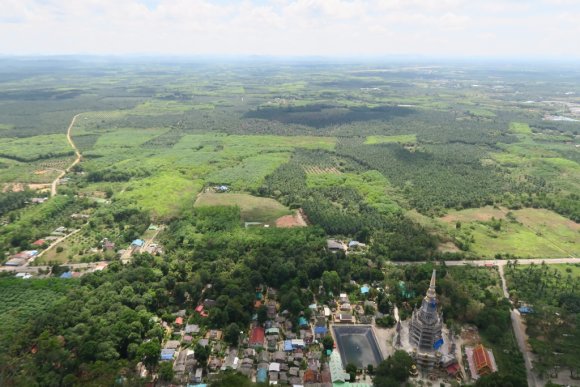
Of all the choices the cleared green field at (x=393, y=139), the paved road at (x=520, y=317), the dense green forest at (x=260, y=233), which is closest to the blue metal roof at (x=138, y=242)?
the dense green forest at (x=260, y=233)

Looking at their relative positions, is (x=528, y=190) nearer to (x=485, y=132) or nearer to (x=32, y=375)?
(x=485, y=132)

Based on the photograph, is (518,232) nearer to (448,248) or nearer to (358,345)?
(448,248)

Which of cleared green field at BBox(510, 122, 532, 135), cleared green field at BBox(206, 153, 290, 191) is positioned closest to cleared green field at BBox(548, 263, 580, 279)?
cleared green field at BBox(206, 153, 290, 191)

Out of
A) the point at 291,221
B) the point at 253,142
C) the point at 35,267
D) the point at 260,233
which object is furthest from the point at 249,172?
the point at 35,267

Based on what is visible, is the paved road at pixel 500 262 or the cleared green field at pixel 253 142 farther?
the cleared green field at pixel 253 142

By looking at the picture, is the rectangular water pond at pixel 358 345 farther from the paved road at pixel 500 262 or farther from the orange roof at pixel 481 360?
the paved road at pixel 500 262
